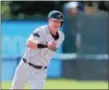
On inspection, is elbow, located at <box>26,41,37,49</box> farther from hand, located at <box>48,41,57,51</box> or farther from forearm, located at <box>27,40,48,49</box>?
hand, located at <box>48,41,57,51</box>

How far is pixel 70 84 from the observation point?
16.1 metres

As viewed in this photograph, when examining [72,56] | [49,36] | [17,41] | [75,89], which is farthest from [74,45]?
[49,36]

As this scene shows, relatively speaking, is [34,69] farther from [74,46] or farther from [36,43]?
[74,46]

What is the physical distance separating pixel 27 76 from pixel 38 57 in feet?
1.12

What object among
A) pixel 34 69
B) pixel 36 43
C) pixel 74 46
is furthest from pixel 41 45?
pixel 74 46

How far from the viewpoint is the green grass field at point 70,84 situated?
49.2 ft

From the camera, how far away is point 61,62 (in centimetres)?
1784

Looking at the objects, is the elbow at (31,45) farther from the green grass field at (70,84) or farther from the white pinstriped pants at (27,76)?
the green grass field at (70,84)

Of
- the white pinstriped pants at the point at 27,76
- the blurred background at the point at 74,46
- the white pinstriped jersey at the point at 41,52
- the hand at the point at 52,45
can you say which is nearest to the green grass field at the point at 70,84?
the blurred background at the point at 74,46

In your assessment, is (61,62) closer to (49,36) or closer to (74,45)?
(74,45)

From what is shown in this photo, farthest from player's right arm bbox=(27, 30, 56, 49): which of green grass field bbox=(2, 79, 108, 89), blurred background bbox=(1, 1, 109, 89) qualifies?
blurred background bbox=(1, 1, 109, 89)

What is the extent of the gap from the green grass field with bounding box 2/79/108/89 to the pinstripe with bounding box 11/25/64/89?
216 inches

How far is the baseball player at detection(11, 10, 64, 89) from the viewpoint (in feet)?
28.9

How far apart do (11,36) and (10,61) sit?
108 centimetres
